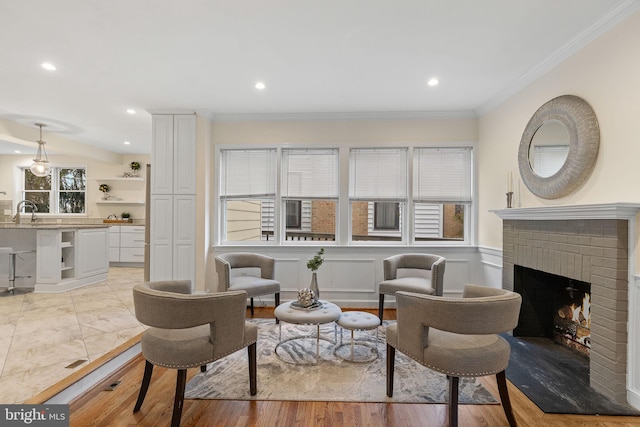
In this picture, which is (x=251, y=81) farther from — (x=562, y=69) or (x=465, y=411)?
(x=465, y=411)

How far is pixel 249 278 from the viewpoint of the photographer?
12.8 feet

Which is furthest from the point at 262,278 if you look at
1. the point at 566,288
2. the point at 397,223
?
the point at 566,288

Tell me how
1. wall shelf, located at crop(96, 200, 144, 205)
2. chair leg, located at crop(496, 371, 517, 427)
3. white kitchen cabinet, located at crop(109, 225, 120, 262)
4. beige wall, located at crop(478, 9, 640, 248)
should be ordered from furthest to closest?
wall shelf, located at crop(96, 200, 144, 205), white kitchen cabinet, located at crop(109, 225, 120, 262), beige wall, located at crop(478, 9, 640, 248), chair leg, located at crop(496, 371, 517, 427)

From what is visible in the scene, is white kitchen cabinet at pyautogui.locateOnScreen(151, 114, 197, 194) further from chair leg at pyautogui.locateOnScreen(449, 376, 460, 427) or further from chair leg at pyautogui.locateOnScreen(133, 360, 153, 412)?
chair leg at pyautogui.locateOnScreen(449, 376, 460, 427)

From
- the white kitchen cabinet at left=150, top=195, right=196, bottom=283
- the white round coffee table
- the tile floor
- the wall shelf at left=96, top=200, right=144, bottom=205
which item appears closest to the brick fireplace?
the white round coffee table

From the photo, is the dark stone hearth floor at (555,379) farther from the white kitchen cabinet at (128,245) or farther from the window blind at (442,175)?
the white kitchen cabinet at (128,245)

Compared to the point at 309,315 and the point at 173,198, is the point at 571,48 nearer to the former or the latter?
the point at 309,315

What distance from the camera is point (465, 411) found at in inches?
83.4

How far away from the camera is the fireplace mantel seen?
2088 mm

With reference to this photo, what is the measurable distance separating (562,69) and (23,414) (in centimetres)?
479

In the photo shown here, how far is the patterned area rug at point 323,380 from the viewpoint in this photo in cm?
225

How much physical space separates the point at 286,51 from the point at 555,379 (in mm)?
3508

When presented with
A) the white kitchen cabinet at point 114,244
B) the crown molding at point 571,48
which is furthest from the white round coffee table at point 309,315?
the white kitchen cabinet at point 114,244

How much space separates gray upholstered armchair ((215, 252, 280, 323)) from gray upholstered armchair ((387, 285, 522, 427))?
1988 mm
